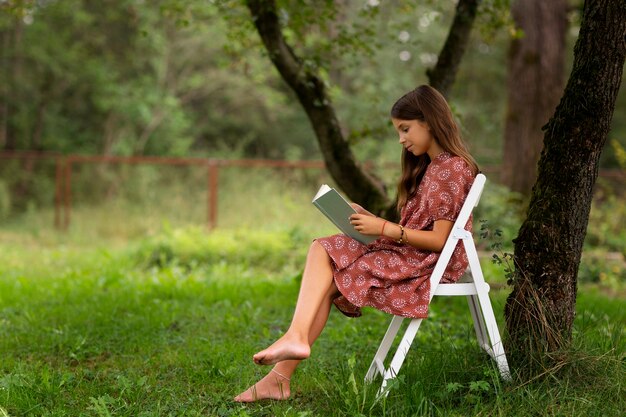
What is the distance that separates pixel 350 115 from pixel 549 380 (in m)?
16.1

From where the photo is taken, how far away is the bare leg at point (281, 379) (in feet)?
10.7

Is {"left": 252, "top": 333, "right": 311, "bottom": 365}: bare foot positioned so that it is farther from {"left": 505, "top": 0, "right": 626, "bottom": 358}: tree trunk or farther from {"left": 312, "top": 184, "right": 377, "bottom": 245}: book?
{"left": 505, "top": 0, "right": 626, "bottom": 358}: tree trunk

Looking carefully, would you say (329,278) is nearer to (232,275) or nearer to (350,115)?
(232,275)

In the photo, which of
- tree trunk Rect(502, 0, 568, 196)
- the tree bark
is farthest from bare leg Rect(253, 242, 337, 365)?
tree trunk Rect(502, 0, 568, 196)

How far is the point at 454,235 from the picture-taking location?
3.08m

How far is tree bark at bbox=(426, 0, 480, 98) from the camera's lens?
18.5 feet

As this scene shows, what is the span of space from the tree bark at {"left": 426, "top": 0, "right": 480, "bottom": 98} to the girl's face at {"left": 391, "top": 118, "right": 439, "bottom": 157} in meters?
2.45

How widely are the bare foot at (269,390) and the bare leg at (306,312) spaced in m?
0.24

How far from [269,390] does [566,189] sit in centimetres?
164

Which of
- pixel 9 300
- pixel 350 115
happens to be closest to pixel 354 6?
pixel 350 115

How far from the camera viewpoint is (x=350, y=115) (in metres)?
18.9

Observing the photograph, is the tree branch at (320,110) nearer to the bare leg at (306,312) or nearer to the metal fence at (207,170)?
the bare leg at (306,312)

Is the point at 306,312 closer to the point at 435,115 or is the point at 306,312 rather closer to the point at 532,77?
the point at 435,115

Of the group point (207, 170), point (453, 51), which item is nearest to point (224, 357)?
point (453, 51)
